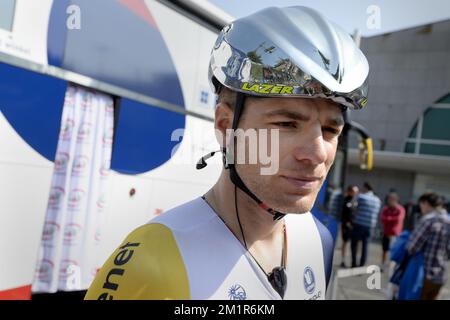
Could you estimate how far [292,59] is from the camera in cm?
99

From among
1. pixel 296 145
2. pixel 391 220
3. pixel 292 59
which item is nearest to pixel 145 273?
pixel 296 145

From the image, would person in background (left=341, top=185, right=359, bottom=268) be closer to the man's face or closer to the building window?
the man's face

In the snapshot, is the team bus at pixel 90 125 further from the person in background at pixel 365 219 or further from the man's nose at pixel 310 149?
the person in background at pixel 365 219

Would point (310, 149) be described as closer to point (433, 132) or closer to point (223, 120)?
point (223, 120)

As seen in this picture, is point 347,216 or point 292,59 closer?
point 292,59

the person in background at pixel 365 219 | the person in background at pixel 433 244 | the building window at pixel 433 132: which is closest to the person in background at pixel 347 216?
the person in background at pixel 365 219

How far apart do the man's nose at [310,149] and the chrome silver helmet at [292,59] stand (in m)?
0.10

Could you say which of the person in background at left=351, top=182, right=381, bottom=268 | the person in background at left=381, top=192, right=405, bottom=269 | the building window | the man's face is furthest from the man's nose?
the building window

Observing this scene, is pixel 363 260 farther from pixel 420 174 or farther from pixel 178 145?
pixel 420 174

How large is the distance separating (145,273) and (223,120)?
475 millimetres

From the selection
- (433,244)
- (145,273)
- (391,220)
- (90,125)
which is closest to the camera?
(145,273)

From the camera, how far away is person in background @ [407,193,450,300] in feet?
12.9

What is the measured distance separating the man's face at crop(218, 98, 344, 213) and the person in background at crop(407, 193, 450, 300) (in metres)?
3.41
